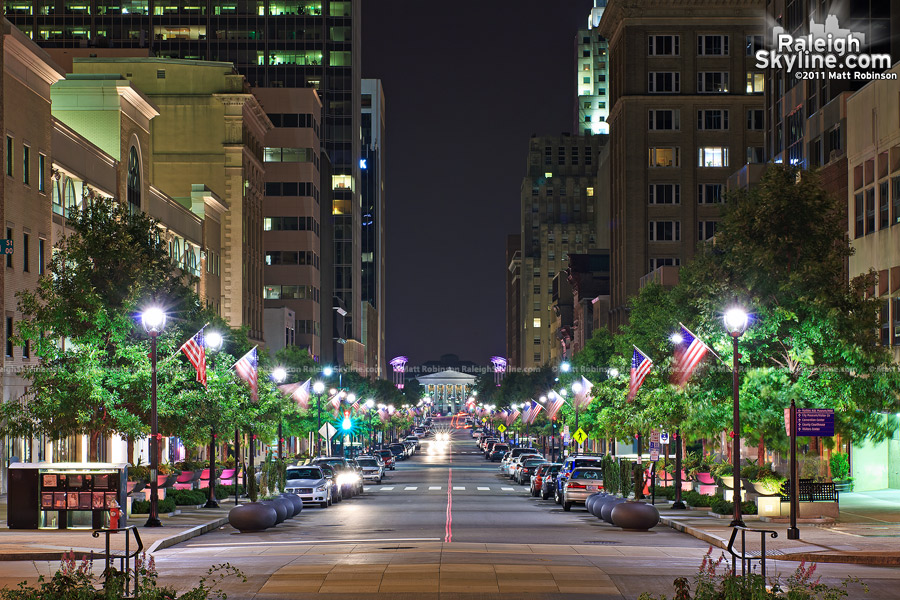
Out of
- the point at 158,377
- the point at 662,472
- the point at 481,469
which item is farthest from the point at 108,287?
the point at 481,469

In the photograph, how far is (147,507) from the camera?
39.0 meters

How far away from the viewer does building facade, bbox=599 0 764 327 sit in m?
122

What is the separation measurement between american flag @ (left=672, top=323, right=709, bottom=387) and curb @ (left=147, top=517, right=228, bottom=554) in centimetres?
1456

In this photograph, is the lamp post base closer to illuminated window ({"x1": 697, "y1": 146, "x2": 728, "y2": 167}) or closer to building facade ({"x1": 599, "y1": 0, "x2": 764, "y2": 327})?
building facade ({"x1": 599, "y1": 0, "x2": 764, "y2": 327})

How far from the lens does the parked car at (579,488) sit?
4594cm

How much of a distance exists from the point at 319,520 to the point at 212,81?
2935 inches

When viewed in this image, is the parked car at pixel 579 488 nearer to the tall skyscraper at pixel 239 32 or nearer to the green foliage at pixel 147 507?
the green foliage at pixel 147 507

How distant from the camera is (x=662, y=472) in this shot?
60438 mm

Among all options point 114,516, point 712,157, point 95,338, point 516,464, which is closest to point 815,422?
point 114,516

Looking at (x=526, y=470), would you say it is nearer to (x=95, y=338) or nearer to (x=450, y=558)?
(x=95, y=338)

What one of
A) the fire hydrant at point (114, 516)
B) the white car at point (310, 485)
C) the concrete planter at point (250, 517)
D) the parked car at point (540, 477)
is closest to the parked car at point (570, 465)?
the parked car at point (540, 477)

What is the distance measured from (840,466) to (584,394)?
13381mm

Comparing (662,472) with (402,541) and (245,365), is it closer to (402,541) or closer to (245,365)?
(245,365)

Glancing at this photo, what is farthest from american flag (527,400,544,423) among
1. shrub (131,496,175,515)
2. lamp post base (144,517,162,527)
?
lamp post base (144,517,162,527)
